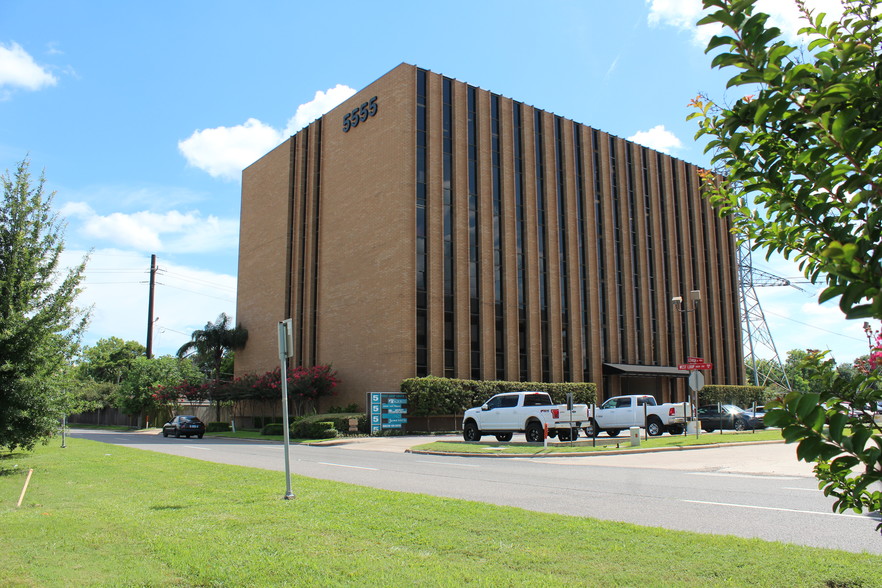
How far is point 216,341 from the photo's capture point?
47656 millimetres

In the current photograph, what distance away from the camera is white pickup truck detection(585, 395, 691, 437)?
27.7 m

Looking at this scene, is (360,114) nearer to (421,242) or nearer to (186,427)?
(421,242)

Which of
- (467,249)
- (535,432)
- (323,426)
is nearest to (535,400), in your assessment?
(535,432)

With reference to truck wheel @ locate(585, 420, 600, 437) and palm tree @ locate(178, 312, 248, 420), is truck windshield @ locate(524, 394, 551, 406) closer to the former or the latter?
truck wheel @ locate(585, 420, 600, 437)

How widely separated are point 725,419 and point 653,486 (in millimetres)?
23968

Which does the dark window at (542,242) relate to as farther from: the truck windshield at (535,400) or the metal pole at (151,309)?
the metal pole at (151,309)

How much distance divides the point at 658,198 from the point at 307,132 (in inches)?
1126

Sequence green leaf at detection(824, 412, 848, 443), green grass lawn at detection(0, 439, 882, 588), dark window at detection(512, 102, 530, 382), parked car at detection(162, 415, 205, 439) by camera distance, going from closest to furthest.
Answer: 1. green leaf at detection(824, 412, 848, 443)
2. green grass lawn at detection(0, 439, 882, 588)
3. parked car at detection(162, 415, 205, 439)
4. dark window at detection(512, 102, 530, 382)

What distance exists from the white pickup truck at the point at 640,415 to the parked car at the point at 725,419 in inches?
197

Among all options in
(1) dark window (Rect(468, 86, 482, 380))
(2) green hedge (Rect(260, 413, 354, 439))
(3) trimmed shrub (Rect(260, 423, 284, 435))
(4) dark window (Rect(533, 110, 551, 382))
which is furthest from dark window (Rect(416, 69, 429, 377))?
(3) trimmed shrub (Rect(260, 423, 284, 435))

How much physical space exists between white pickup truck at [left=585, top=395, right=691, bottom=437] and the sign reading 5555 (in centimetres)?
2349

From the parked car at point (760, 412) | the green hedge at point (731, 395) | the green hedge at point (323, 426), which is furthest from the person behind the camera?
the green hedge at point (731, 395)

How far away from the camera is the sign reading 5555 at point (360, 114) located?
4044cm

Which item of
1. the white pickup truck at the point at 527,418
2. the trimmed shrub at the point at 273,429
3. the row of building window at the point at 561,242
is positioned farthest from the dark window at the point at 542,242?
the trimmed shrub at the point at 273,429
